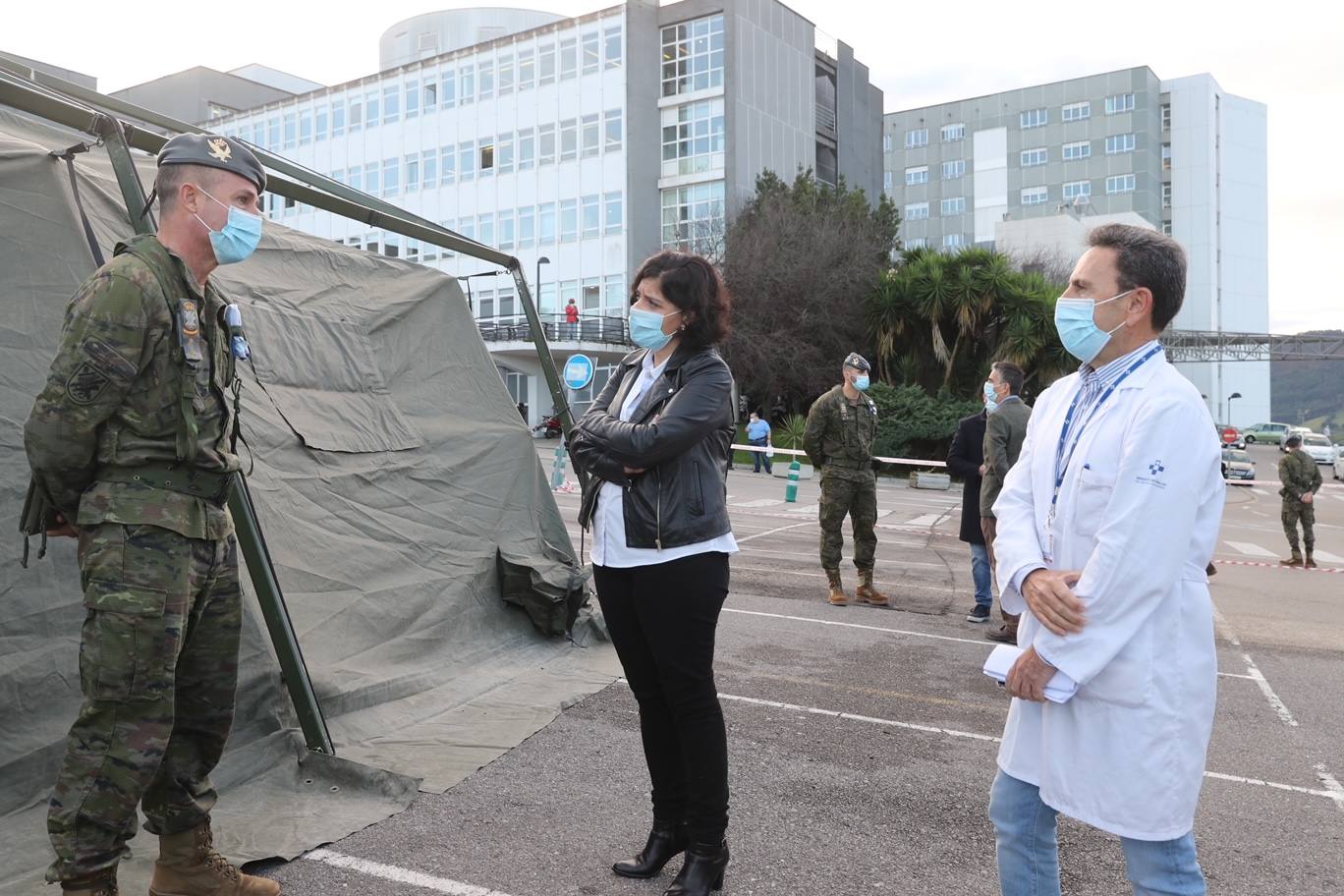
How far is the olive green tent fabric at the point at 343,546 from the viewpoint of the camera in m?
3.62

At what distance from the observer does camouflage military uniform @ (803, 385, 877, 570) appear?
8414 millimetres

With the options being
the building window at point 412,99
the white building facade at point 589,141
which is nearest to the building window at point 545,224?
the white building facade at point 589,141

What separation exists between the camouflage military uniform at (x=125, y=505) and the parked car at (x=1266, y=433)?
73207mm

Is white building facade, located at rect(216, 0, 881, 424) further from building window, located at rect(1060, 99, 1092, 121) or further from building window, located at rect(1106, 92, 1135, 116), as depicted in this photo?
building window, located at rect(1106, 92, 1135, 116)

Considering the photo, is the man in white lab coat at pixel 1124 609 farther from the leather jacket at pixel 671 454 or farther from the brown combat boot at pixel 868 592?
the brown combat boot at pixel 868 592

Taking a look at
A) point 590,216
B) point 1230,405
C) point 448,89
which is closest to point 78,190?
point 590,216

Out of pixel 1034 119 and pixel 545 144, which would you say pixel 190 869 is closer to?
pixel 545 144

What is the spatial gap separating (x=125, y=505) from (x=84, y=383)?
33cm

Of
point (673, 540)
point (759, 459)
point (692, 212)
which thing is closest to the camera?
point (673, 540)

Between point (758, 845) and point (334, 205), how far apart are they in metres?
3.66

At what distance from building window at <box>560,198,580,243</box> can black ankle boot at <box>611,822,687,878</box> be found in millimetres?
42344

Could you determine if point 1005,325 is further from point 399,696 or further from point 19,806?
point 19,806

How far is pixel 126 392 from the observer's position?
2646mm

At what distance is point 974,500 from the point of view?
830cm
